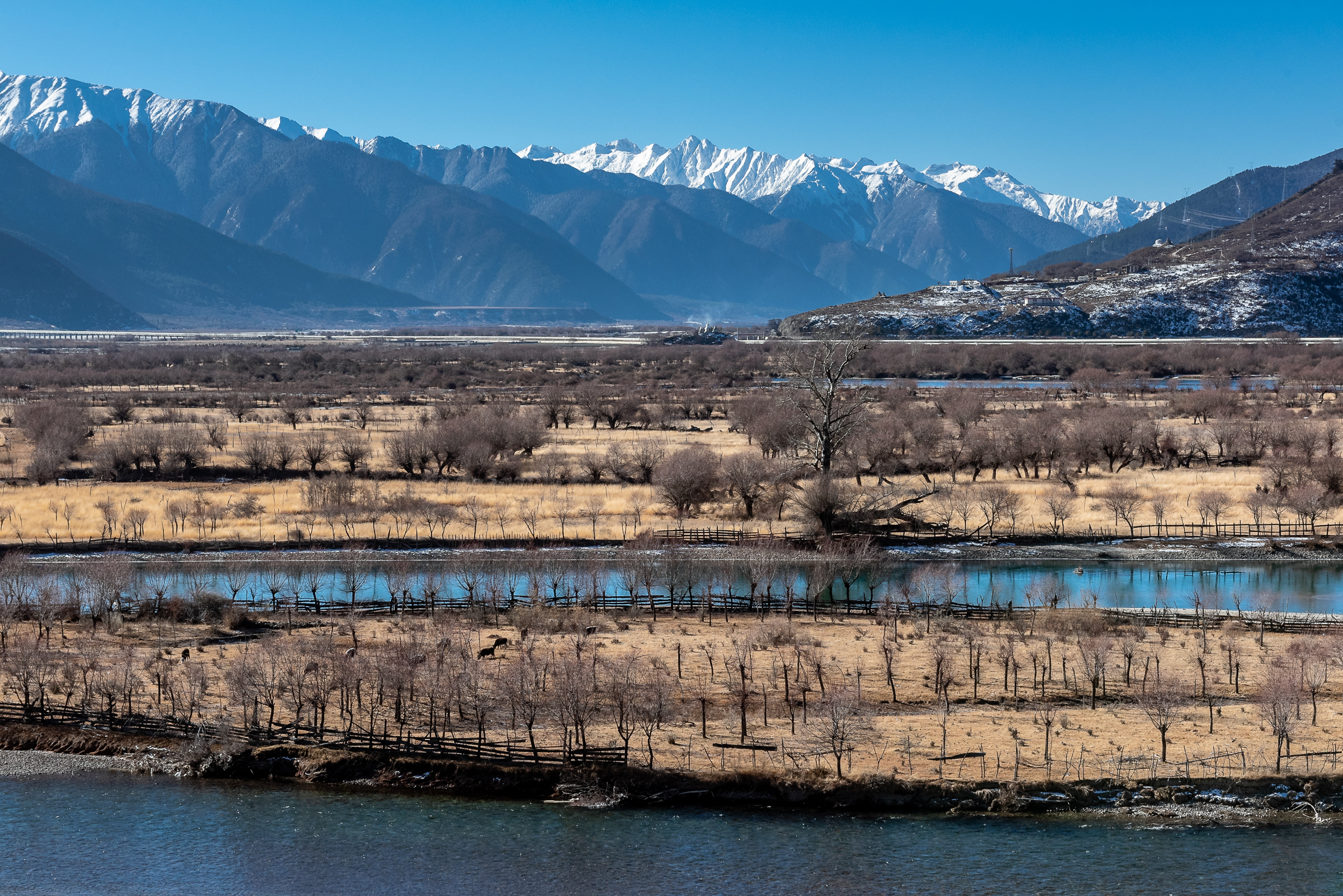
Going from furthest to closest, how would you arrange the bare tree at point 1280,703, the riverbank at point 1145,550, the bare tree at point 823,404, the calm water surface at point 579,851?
1. the bare tree at point 823,404
2. the riverbank at point 1145,550
3. the bare tree at point 1280,703
4. the calm water surface at point 579,851

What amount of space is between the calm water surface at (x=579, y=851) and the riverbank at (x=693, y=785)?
45 centimetres

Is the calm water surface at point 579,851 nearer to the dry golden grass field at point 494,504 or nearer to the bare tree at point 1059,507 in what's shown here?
the dry golden grass field at point 494,504

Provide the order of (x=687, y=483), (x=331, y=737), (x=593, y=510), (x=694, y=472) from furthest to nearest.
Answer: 1. (x=694, y=472)
2. (x=687, y=483)
3. (x=593, y=510)
4. (x=331, y=737)

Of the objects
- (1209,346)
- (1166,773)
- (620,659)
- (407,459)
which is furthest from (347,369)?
(1166,773)

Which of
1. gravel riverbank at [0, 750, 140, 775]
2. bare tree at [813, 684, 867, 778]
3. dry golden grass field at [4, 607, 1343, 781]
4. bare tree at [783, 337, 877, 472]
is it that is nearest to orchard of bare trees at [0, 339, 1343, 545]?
Result: bare tree at [783, 337, 877, 472]

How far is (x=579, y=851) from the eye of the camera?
26875 mm

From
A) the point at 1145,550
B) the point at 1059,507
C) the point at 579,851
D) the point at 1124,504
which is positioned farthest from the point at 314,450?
the point at 579,851

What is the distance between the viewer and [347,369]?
175625 millimetres

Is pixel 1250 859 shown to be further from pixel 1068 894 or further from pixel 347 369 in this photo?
pixel 347 369

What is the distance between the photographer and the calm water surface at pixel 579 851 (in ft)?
82.5

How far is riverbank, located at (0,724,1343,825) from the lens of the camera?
91.6 feet

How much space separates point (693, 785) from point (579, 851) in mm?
3487

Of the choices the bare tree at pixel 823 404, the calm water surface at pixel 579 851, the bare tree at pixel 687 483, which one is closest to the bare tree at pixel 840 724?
the calm water surface at pixel 579 851

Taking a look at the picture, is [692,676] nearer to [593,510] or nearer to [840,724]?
[840,724]
